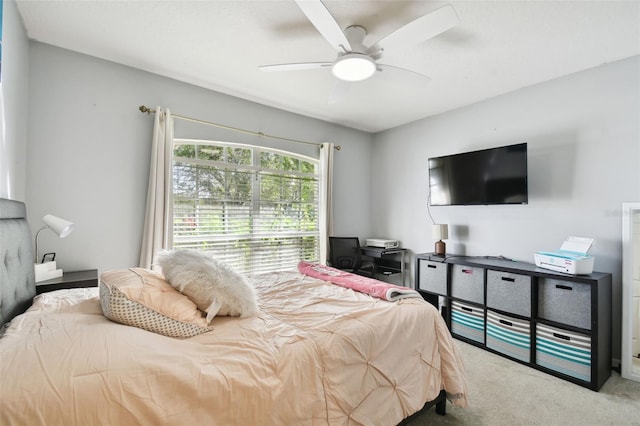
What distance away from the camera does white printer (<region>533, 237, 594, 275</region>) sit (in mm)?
2344

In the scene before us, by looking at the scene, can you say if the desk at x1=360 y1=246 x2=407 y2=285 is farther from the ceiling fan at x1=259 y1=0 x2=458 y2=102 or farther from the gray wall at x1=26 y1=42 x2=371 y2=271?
the gray wall at x1=26 y1=42 x2=371 y2=271

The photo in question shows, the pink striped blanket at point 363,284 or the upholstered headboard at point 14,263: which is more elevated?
the upholstered headboard at point 14,263

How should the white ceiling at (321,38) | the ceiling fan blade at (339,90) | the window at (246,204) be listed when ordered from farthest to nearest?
the window at (246,204), the ceiling fan blade at (339,90), the white ceiling at (321,38)

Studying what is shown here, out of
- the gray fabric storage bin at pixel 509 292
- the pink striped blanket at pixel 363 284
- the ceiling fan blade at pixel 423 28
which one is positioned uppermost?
the ceiling fan blade at pixel 423 28

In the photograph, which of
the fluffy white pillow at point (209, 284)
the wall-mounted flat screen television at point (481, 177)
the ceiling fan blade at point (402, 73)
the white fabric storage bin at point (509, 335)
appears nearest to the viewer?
the fluffy white pillow at point (209, 284)

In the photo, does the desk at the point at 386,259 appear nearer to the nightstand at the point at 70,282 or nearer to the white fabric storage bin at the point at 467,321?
the white fabric storage bin at the point at 467,321

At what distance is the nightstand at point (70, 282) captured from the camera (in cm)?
203

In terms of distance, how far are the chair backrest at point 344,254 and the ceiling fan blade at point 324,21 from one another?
2.50 metres

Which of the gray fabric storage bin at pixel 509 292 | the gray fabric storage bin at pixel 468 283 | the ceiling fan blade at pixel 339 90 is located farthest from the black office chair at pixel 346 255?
the ceiling fan blade at pixel 339 90

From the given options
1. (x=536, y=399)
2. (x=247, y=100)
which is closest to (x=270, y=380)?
(x=536, y=399)

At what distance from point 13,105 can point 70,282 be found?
125 centimetres

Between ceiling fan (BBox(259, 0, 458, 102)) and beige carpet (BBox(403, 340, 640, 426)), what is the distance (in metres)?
2.24

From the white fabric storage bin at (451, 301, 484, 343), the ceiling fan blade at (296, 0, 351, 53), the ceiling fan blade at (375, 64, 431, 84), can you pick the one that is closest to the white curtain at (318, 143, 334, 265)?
the white fabric storage bin at (451, 301, 484, 343)

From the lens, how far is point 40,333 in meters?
1.07
